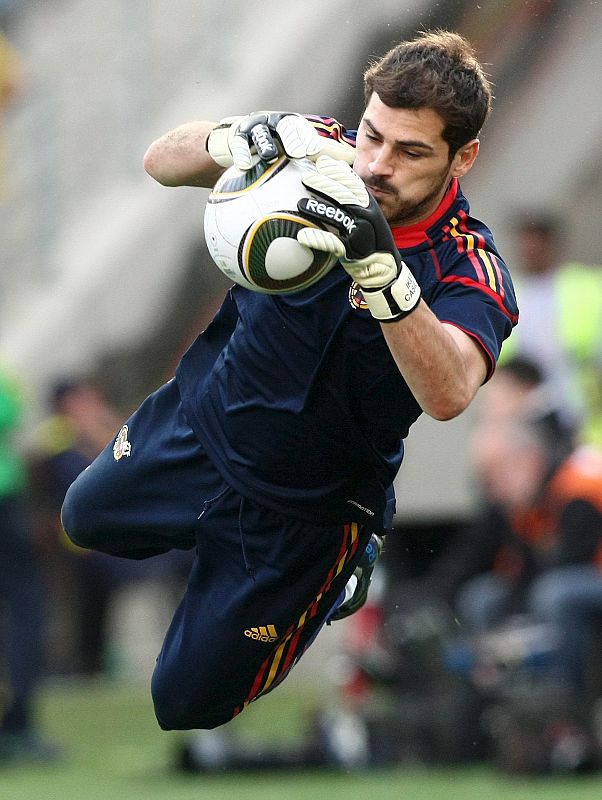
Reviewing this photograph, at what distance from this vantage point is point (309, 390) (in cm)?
426

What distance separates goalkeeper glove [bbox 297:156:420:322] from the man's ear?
490mm

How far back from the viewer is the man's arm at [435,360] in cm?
374

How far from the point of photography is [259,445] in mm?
4387

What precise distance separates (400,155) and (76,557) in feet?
23.8

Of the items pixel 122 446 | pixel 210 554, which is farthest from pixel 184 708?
pixel 122 446

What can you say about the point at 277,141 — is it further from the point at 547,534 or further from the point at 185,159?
the point at 547,534

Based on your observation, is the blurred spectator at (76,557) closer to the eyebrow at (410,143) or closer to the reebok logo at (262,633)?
the reebok logo at (262,633)

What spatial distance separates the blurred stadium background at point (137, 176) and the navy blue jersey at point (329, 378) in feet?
15.1

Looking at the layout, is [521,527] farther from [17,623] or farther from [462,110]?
[462,110]

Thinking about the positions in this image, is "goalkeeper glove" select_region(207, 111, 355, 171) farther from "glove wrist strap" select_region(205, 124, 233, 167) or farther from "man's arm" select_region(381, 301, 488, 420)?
"man's arm" select_region(381, 301, 488, 420)

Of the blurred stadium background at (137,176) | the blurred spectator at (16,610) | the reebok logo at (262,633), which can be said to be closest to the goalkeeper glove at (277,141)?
the reebok logo at (262,633)

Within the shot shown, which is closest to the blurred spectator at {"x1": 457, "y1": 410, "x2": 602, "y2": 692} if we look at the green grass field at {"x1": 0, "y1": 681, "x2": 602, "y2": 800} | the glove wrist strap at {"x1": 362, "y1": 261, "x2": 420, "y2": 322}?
the green grass field at {"x1": 0, "y1": 681, "x2": 602, "y2": 800}

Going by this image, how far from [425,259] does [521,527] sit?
3967mm

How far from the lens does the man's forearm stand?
14.7 feet
